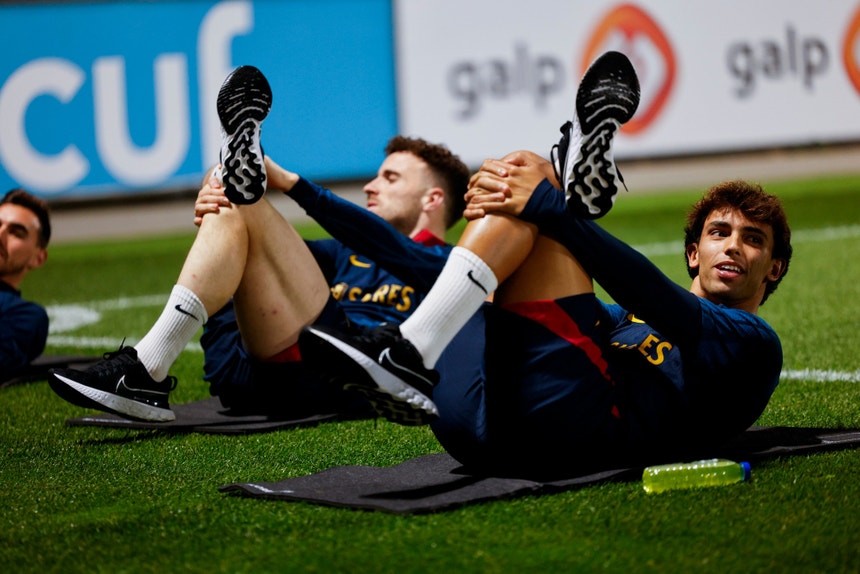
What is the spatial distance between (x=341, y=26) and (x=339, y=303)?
31.3ft

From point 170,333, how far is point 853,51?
40.3 feet

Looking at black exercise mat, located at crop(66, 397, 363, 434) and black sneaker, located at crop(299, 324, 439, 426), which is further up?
black sneaker, located at crop(299, 324, 439, 426)

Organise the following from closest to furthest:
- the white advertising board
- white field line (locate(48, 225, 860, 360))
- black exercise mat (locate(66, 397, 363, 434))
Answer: black exercise mat (locate(66, 397, 363, 434)) < white field line (locate(48, 225, 860, 360)) < the white advertising board

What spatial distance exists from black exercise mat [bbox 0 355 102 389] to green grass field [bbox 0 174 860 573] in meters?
0.33

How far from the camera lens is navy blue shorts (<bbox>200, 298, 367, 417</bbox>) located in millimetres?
4977

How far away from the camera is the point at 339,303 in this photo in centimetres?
530

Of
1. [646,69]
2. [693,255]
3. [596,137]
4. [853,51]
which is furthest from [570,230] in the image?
[853,51]

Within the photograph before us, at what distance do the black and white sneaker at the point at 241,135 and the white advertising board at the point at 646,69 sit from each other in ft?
34.1

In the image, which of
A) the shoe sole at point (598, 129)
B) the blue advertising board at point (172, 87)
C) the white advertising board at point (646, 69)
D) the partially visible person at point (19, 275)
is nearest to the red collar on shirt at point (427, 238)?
the partially visible person at point (19, 275)

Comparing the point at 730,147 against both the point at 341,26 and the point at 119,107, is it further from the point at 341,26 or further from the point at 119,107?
the point at 119,107

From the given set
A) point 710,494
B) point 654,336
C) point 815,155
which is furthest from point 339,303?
point 815,155

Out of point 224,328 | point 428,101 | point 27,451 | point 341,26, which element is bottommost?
point 27,451

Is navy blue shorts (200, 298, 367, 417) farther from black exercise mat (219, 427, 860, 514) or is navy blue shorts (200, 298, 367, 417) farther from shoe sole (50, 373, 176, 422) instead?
black exercise mat (219, 427, 860, 514)

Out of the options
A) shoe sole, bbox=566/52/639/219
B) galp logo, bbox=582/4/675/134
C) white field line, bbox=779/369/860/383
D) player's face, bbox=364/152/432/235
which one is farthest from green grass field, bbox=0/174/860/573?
galp logo, bbox=582/4/675/134
